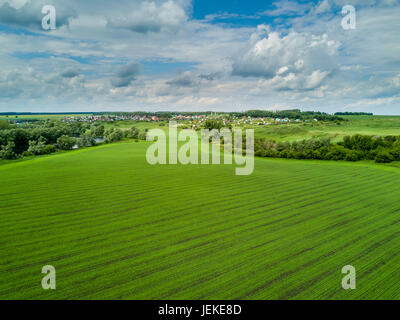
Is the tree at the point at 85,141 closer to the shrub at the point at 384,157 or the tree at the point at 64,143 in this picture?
the tree at the point at 64,143

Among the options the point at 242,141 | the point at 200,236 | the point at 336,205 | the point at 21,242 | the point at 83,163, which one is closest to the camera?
the point at 21,242

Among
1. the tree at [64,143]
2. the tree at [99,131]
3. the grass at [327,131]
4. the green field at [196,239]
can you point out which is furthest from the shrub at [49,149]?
the grass at [327,131]

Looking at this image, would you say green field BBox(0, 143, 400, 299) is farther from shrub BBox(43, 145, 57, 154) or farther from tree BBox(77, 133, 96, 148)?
tree BBox(77, 133, 96, 148)

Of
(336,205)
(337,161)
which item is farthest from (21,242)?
(337,161)

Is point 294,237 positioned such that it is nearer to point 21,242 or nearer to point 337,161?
point 21,242

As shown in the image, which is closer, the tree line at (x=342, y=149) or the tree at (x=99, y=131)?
the tree line at (x=342, y=149)

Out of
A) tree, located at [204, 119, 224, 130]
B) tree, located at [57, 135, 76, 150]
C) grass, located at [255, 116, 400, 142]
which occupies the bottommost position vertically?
tree, located at [57, 135, 76, 150]

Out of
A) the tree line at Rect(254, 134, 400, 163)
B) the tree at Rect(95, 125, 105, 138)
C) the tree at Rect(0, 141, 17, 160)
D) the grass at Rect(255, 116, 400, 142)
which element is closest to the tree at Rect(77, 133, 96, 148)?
the tree at Rect(95, 125, 105, 138)

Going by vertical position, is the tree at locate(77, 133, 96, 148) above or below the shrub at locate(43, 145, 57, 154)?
above
